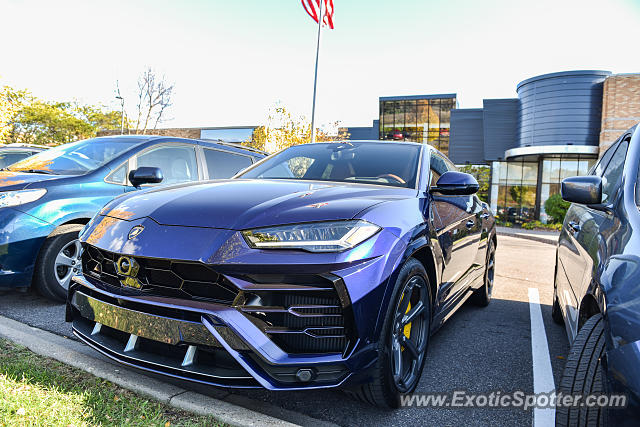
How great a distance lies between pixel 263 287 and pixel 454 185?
1.60m

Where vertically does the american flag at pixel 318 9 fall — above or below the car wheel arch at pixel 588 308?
above

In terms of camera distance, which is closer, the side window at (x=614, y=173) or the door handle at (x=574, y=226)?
the side window at (x=614, y=173)

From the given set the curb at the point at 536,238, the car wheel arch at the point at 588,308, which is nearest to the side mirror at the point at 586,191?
→ the car wheel arch at the point at 588,308

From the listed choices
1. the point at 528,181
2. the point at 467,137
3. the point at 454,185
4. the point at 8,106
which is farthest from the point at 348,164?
the point at 467,137

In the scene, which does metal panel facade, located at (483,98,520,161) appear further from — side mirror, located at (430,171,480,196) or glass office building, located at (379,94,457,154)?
side mirror, located at (430,171,480,196)

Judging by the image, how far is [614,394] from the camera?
146 cm

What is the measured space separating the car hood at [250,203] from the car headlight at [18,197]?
68.3 inches

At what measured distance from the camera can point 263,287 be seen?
6.59 feet

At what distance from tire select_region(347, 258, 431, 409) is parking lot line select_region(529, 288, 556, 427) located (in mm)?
696

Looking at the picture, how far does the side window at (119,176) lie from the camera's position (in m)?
4.58

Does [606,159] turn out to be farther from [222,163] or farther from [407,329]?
[222,163]

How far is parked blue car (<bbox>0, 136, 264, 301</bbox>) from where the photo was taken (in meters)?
3.81

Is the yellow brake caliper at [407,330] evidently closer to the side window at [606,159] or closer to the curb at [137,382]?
the curb at [137,382]

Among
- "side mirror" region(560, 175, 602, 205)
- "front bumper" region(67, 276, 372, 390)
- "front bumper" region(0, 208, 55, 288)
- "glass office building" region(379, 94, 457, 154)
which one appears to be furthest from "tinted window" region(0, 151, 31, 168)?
"glass office building" region(379, 94, 457, 154)
